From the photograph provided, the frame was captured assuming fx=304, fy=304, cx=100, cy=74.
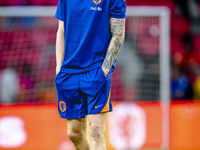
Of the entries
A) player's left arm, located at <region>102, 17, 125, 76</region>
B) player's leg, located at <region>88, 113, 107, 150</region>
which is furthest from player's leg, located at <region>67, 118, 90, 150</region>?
player's left arm, located at <region>102, 17, 125, 76</region>

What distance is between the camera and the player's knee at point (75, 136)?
9.20 feet

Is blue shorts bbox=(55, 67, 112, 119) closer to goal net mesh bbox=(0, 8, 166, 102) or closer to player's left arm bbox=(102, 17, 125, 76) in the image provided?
player's left arm bbox=(102, 17, 125, 76)

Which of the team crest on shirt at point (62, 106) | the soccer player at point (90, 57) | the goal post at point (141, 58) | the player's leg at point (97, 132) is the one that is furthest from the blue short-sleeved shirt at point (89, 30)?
the goal post at point (141, 58)

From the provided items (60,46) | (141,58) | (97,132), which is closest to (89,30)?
(60,46)

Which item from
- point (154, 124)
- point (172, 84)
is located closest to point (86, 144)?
point (154, 124)

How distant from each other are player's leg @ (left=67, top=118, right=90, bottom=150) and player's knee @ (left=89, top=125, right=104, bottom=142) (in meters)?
0.31

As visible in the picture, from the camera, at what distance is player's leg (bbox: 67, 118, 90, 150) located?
280 centimetres

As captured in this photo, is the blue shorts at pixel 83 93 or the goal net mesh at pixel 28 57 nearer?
the blue shorts at pixel 83 93

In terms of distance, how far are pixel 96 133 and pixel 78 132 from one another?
0.37m

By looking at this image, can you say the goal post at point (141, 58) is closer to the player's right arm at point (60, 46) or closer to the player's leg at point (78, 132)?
the player's right arm at point (60, 46)

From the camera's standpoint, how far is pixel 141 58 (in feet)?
21.0

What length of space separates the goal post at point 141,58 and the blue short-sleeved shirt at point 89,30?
3.19 metres

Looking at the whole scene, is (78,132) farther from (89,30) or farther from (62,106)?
(89,30)

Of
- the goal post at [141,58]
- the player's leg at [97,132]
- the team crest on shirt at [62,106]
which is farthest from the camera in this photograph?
the goal post at [141,58]
